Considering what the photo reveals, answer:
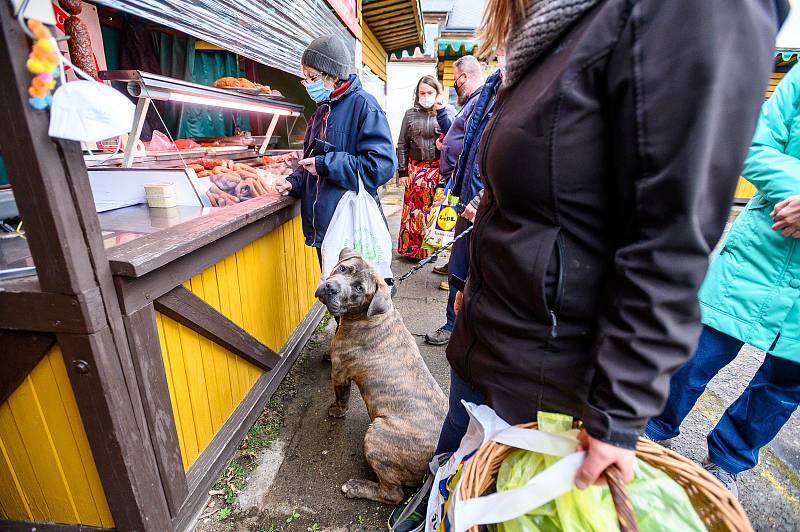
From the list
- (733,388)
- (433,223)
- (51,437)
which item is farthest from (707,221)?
(733,388)

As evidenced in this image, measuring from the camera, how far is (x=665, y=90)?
72 centimetres

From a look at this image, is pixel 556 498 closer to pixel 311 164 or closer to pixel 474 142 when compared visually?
pixel 474 142

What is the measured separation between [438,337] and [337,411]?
1438 millimetres

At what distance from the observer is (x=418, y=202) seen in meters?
5.86

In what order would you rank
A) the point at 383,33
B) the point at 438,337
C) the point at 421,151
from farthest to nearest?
the point at 383,33, the point at 421,151, the point at 438,337

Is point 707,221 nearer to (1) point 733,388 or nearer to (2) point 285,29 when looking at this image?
(1) point 733,388

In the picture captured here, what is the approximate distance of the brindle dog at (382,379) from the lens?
2.10m

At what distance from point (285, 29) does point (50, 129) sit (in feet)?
13.2

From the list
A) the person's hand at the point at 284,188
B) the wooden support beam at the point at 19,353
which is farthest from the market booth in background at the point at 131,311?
the person's hand at the point at 284,188

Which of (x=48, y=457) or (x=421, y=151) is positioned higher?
(x=421, y=151)

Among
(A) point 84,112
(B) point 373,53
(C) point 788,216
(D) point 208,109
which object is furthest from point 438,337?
(B) point 373,53

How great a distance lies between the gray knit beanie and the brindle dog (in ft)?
4.61

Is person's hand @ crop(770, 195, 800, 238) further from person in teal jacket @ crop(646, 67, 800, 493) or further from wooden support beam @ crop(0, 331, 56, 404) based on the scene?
wooden support beam @ crop(0, 331, 56, 404)

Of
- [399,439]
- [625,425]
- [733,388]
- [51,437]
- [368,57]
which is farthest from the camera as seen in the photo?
[368,57]
